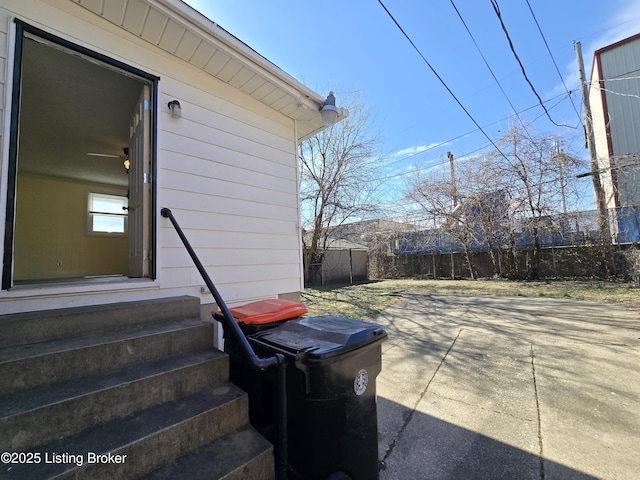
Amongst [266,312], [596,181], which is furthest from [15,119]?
[596,181]

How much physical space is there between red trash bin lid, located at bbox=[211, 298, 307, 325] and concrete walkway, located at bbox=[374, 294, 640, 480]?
1.12 meters

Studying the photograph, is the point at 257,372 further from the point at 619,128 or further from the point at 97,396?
the point at 619,128

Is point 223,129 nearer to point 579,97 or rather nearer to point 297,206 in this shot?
point 297,206

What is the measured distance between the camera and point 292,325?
175 centimetres

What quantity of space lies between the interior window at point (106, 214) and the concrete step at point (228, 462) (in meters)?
5.13

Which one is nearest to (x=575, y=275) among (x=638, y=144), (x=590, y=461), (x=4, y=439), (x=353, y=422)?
(x=638, y=144)

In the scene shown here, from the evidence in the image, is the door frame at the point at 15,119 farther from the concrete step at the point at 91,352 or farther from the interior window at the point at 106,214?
the interior window at the point at 106,214

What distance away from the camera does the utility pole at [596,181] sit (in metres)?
9.09

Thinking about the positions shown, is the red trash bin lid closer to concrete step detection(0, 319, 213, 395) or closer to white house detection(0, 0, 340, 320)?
concrete step detection(0, 319, 213, 395)

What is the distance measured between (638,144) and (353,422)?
15417 mm

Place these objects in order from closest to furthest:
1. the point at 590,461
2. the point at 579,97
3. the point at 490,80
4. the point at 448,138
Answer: the point at 590,461 → the point at 490,80 → the point at 579,97 → the point at 448,138

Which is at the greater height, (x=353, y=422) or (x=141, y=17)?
(x=141, y=17)

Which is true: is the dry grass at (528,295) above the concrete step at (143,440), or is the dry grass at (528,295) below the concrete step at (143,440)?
below

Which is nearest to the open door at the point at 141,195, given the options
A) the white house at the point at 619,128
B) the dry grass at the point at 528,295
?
the dry grass at the point at 528,295
